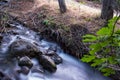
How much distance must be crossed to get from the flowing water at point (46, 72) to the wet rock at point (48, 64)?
10 cm

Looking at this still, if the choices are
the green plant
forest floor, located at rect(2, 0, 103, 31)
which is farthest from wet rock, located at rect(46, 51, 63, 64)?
the green plant

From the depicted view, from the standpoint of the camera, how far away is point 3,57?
4.92 metres

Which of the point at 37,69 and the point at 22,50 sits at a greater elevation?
the point at 22,50

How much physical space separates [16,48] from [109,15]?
8.72 ft

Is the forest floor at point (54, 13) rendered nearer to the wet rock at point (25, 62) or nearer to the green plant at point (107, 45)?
the wet rock at point (25, 62)

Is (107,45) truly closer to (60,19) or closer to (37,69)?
(37,69)

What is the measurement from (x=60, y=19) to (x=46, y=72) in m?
1.97

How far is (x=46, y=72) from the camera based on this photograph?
4.61 meters

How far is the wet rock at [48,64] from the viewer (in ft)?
15.2

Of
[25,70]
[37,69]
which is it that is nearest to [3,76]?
[25,70]

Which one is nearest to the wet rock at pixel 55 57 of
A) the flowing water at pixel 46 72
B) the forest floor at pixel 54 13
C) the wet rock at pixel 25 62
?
the flowing water at pixel 46 72

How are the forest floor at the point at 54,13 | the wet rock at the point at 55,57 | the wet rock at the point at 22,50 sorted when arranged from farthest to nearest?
the forest floor at the point at 54,13 < the wet rock at the point at 55,57 < the wet rock at the point at 22,50

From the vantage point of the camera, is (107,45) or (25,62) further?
(25,62)

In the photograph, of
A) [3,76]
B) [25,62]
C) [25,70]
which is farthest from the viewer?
[25,62]
